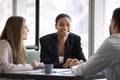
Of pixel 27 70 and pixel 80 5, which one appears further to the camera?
pixel 80 5

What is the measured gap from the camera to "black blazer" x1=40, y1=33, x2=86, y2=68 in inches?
126

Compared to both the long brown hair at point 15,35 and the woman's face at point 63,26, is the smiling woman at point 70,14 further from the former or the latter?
the long brown hair at point 15,35

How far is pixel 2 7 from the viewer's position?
15.3 ft

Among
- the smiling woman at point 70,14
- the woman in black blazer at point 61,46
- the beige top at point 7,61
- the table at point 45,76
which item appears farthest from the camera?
the smiling woman at point 70,14

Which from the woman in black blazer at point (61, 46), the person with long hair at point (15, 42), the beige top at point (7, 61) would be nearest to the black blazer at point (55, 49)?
the woman in black blazer at point (61, 46)

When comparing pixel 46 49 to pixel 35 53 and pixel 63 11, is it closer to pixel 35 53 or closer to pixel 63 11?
pixel 35 53

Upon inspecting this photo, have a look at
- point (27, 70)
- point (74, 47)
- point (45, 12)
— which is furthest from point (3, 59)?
point (45, 12)

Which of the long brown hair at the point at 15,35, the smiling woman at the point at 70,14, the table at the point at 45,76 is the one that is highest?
the smiling woman at the point at 70,14

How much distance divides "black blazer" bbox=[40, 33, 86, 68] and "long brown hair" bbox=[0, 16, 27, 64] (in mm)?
561

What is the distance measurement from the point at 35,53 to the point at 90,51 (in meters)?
0.94

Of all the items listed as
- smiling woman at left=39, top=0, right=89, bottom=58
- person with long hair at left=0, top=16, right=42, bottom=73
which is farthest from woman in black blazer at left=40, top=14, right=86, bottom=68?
smiling woman at left=39, top=0, right=89, bottom=58

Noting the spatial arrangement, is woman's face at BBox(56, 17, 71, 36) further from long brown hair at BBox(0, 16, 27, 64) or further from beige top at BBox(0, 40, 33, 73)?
beige top at BBox(0, 40, 33, 73)

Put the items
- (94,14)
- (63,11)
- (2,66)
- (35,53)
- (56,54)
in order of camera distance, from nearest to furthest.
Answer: (2,66) → (56,54) → (35,53) → (94,14) → (63,11)

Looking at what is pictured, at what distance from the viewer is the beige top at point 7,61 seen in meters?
2.43
